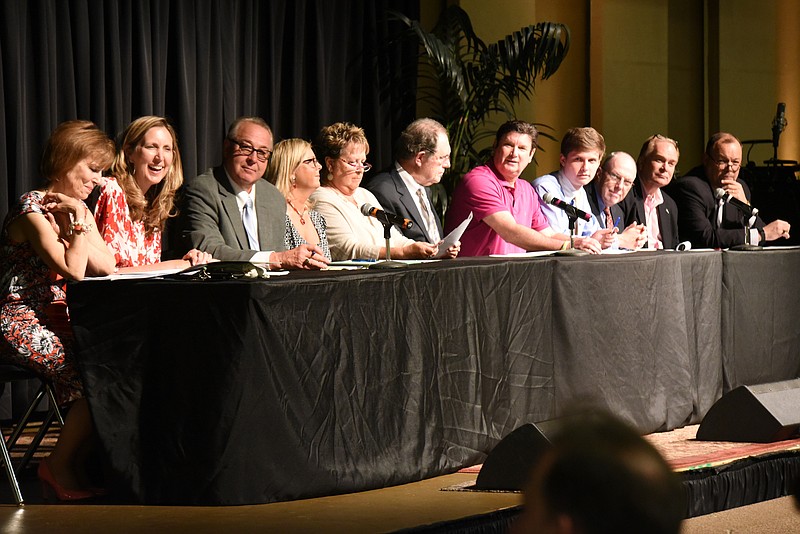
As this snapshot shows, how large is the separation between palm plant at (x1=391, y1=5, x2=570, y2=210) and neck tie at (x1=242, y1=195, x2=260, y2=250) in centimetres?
236

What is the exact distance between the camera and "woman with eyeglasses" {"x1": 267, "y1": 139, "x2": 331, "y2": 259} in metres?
4.71

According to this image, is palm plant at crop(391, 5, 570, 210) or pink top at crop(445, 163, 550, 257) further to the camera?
palm plant at crop(391, 5, 570, 210)

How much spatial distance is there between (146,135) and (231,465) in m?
1.35

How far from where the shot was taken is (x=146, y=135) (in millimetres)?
4004

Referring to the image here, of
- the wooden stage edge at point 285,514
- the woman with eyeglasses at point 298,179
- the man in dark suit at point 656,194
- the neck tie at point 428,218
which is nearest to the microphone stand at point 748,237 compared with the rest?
the man in dark suit at point 656,194

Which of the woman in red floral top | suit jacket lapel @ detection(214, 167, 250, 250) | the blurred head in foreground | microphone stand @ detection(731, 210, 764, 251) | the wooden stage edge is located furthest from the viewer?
microphone stand @ detection(731, 210, 764, 251)

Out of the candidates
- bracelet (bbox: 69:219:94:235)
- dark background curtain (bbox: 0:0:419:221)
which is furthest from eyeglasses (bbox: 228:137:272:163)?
dark background curtain (bbox: 0:0:419:221)

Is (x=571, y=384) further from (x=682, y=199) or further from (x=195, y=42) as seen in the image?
(x=195, y=42)

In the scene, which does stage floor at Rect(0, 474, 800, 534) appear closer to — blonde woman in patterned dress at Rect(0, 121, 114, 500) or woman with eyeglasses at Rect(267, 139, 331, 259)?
blonde woman in patterned dress at Rect(0, 121, 114, 500)

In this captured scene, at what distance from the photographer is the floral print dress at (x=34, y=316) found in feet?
11.4

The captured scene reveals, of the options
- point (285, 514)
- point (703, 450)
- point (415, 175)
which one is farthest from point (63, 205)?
point (703, 450)

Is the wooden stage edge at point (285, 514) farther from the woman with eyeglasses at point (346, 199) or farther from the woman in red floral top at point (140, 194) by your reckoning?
the woman with eyeglasses at point (346, 199)

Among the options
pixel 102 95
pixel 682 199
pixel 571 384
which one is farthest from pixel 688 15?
pixel 571 384

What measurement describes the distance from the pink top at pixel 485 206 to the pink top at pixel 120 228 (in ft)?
4.92
